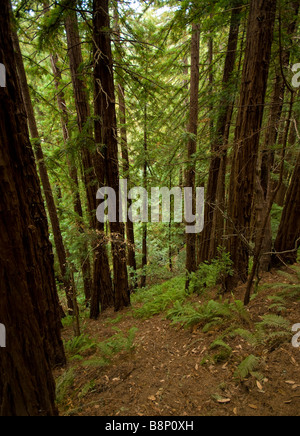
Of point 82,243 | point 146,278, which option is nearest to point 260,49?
point 82,243

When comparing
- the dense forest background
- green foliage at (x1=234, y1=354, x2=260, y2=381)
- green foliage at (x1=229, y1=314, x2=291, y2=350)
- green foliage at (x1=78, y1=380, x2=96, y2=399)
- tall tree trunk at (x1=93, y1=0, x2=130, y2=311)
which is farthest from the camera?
tall tree trunk at (x1=93, y1=0, x2=130, y2=311)

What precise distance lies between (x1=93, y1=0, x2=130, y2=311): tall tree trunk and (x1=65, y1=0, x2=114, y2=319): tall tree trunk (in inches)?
11.1

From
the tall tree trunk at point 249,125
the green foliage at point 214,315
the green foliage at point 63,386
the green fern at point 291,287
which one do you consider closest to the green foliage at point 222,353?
the green foliage at point 214,315

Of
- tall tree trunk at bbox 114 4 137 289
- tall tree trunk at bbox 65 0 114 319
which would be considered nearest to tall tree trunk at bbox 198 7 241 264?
tall tree trunk at bbox 114 4 137 289

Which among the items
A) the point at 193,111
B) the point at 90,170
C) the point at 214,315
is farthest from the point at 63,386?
the point at 193,111

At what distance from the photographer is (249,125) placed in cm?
432

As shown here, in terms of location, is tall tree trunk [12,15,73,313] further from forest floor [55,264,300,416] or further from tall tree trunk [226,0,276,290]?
tall tree trunk [226,0,276,290]

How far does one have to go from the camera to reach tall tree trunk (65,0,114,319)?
18.8 ft

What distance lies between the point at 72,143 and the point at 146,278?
9817 millimetres

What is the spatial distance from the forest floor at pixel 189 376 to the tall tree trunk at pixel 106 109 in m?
2.45

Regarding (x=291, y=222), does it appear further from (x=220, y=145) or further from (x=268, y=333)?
(x=268, y=333)

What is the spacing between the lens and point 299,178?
5.03 m

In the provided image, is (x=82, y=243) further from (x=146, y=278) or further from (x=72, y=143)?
(x=146, y=278)
